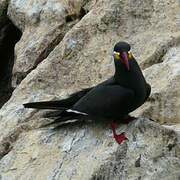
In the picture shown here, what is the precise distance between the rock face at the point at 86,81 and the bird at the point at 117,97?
20 cm

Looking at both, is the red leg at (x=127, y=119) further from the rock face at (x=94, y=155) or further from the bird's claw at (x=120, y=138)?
the bird's claw at (x=120, y=138)

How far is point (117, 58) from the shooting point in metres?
8.46

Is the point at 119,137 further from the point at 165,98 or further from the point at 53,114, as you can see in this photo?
the point at 165,98

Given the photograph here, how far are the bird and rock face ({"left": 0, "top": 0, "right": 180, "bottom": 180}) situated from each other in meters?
0.20

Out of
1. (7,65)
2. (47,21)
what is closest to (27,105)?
(47,21)

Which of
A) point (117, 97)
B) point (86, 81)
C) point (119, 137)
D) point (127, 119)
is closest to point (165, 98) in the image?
point (127, 119)

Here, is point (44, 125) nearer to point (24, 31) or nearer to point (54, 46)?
point (54, 46)

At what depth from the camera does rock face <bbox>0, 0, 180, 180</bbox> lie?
799 centimetres

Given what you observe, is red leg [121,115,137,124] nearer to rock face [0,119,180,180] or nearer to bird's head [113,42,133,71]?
rock face [0,119,180,180]

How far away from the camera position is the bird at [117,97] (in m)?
8.27

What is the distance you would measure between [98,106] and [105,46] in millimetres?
2311

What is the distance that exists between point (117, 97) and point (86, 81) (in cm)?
189

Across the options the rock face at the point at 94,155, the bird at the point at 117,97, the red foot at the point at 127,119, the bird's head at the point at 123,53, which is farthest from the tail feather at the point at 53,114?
the bird's head at the point at 123,53

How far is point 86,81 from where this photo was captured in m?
10.1
